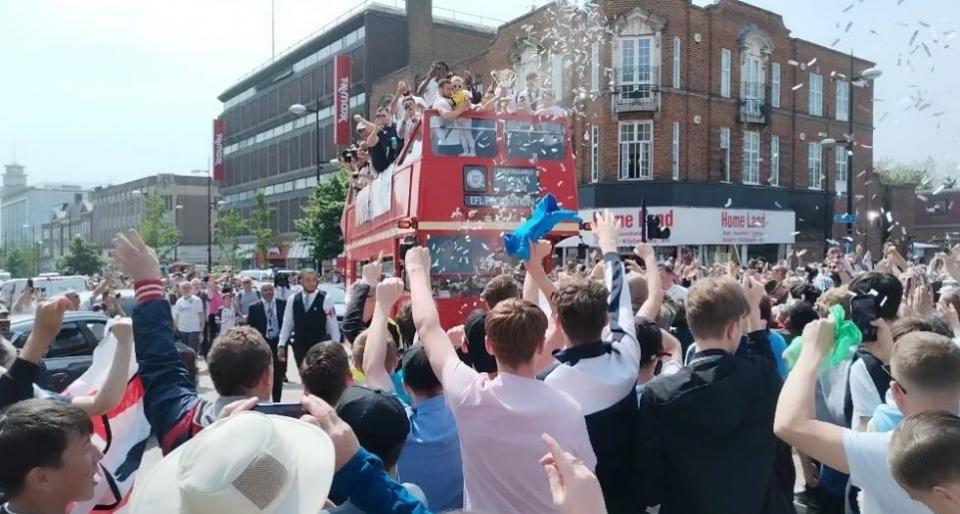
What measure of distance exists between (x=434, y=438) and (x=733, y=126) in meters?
31.9

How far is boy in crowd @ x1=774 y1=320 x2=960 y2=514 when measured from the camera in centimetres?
231

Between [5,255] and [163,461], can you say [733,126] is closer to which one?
[163,461]

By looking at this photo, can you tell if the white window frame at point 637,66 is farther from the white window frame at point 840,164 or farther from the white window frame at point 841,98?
the white window frame at point 840,164

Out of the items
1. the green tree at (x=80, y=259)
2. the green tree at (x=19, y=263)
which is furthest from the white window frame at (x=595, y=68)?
the green tree at (x=19, y=263)

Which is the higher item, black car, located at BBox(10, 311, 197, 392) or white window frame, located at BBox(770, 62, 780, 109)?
white window frame, located at BBox(770, 62, 780, 109)

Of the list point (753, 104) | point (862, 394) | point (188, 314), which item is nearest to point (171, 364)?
point (862, 394)

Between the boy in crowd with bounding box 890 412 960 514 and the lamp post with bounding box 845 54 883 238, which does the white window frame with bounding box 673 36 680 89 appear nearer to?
the lamp post with bounding box 845 54 883 238

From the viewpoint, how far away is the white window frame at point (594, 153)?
3048cm

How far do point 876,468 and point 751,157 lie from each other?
110 ft

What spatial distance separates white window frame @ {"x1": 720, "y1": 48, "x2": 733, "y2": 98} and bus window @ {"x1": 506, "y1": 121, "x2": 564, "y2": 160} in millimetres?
22586

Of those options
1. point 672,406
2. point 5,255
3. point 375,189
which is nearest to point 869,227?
point 375,189

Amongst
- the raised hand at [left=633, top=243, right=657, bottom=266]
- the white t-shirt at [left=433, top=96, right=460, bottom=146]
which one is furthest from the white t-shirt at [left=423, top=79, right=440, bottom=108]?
the raised hand at [left=633, top=243, right=657, bottom=266]

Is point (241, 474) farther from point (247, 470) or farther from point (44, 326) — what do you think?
point (44, 326)

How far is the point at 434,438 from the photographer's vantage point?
3.35m
